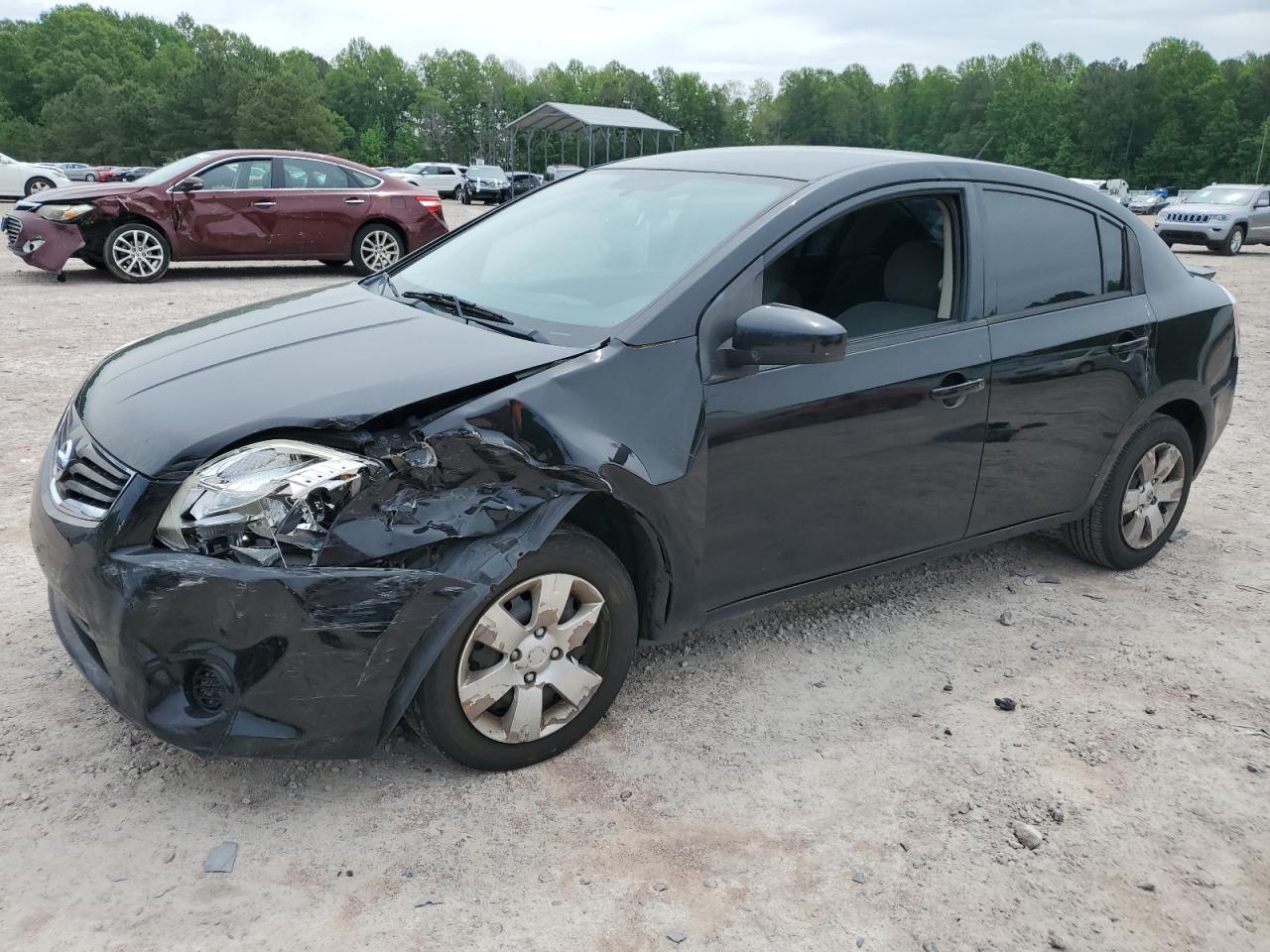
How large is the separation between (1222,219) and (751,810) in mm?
23984

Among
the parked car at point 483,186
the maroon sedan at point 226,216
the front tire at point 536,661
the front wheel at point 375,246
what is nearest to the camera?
the front tire at point 536,661

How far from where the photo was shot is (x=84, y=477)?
2.64 m

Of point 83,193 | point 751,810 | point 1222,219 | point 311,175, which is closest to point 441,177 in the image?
point 1222,219

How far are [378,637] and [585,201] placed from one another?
202cm

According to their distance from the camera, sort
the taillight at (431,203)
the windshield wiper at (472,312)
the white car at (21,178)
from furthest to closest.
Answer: the white car at (21,178) → the taillight at (431,203) → the windshield wiper at (472,312)

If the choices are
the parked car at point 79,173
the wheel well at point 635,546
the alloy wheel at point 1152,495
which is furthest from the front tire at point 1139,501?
the parked car at point 79,173

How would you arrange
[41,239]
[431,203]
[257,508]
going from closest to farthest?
1. [257,508]
2. [41,239]
3. [431,203]

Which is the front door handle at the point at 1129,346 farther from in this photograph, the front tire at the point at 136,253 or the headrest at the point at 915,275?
the front tire at the point at 136,253

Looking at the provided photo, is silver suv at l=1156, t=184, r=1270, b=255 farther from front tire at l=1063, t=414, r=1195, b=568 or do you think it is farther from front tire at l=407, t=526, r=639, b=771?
front tire at l=407, t=526, r=639, b=771

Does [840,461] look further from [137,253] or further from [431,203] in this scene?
[431,203]

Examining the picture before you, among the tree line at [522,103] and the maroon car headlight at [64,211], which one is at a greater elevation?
the tree line at [522,103]

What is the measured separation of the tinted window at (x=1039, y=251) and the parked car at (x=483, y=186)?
138 ft

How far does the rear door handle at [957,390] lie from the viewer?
3.45 meters

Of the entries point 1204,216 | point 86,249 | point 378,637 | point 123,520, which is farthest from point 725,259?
point 1204,216
